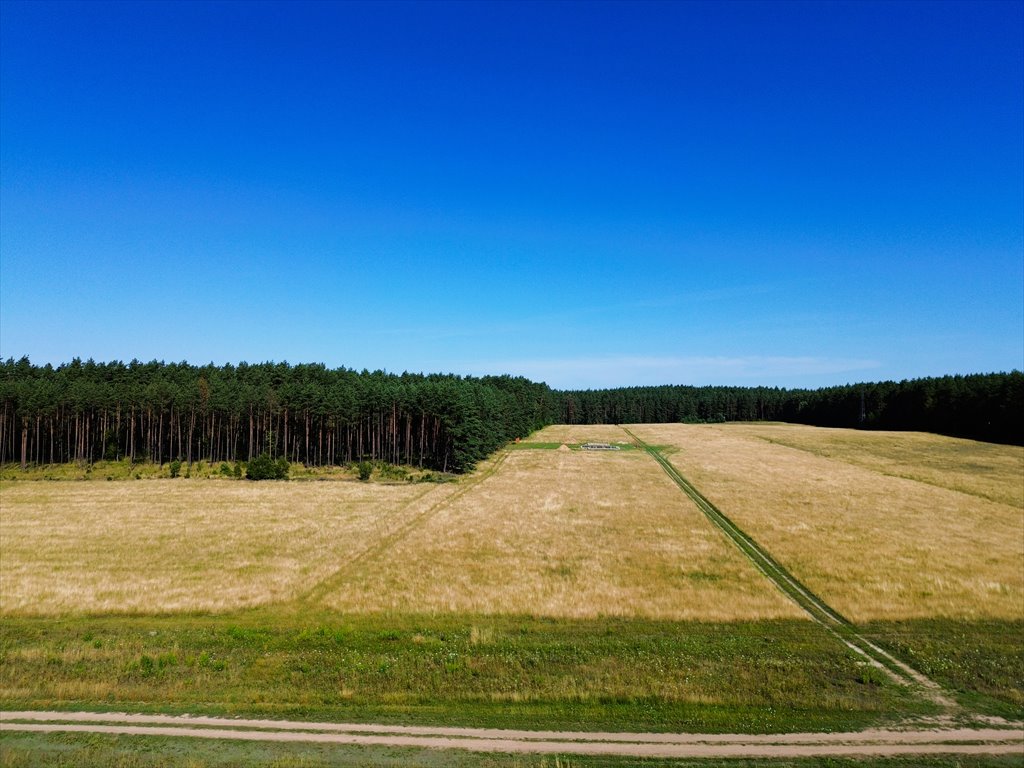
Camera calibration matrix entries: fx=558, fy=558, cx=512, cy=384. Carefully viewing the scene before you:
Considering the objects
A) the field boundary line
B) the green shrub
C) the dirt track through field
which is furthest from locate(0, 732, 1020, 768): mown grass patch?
the green shrub

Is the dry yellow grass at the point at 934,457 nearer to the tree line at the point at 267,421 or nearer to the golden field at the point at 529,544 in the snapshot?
the golden field at the point at 529,544

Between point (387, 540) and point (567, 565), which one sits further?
point (387, 540)

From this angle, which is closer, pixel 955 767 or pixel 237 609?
pixel 955 767

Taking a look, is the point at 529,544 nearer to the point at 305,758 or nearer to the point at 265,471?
the point at 305,758

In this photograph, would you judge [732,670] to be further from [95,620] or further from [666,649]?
[95,620]

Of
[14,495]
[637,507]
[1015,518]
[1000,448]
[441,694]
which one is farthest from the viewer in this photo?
[1000,448]

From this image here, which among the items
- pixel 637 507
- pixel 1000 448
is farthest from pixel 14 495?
pixel 1000 448

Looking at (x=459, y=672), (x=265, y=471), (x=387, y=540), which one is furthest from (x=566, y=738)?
(x=265, y=471)
